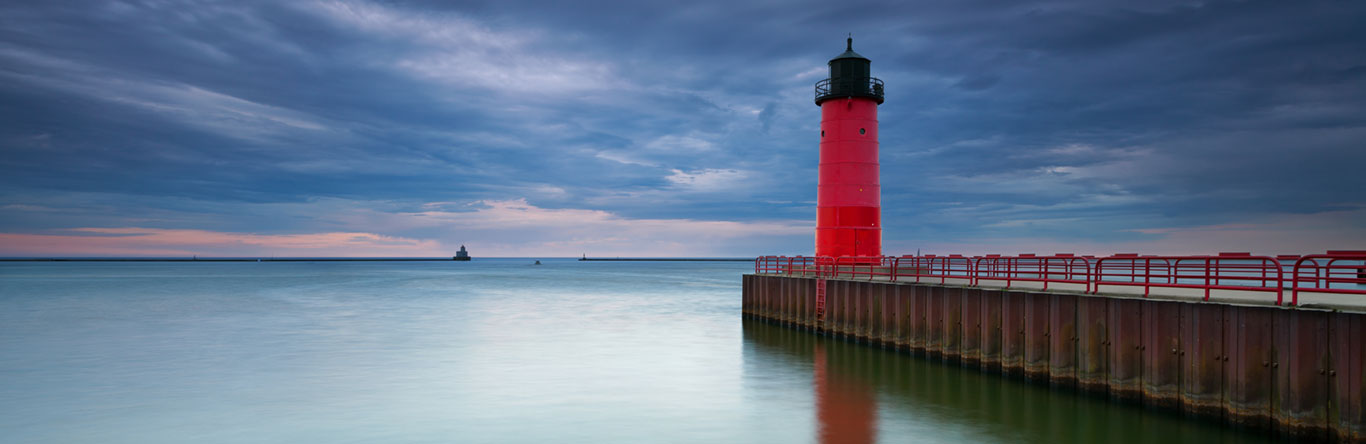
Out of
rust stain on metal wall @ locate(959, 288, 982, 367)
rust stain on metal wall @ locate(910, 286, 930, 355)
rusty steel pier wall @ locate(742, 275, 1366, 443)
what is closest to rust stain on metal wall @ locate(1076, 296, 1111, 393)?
rusty steel pier wall @ locate(742, 275, 1366, 443)

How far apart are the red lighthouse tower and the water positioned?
424 centimetres

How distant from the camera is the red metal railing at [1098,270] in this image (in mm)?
11305

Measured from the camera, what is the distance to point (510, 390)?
19.0 meters

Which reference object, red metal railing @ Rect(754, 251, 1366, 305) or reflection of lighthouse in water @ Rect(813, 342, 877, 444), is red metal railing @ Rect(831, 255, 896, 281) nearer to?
red metal railing @ Rect(754, 251, 1366, 305)

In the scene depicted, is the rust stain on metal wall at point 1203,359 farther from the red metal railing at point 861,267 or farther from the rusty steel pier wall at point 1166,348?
the red metal railing at point 861,267

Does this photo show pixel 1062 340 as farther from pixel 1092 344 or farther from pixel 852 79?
pixel 852 79

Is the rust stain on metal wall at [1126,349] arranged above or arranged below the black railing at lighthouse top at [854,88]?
below

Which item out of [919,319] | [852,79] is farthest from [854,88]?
[919,319]

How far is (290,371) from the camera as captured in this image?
2192 centimetres

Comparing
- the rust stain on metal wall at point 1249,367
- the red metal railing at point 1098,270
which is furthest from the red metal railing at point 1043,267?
the rust stain on metal wall at point 1249,367

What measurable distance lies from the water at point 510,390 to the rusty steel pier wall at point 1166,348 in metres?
0.42

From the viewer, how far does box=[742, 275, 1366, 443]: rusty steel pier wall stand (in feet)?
33.0

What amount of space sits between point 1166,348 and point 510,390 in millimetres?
13440

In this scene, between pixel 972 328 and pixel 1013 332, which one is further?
pixel 972 328
